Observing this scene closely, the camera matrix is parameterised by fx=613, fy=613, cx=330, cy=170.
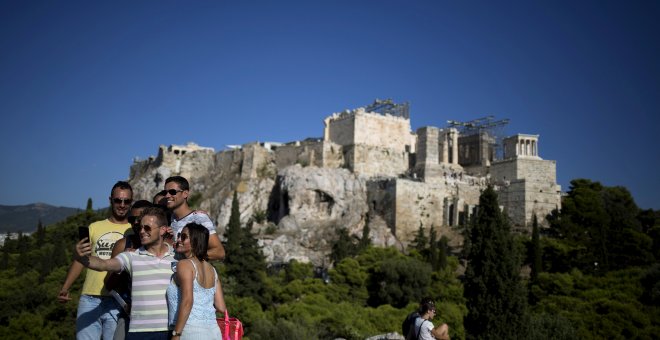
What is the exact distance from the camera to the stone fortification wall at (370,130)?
158 feet

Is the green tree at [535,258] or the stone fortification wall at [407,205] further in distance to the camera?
the stone fortification wall at [407,205]

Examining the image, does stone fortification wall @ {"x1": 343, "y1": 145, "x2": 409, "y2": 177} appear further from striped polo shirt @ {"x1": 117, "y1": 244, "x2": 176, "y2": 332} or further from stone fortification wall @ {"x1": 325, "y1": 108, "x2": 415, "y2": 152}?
striped polo shirt @ {"x1": 117, "y1": 244, "x2": 176, "y2": 332}

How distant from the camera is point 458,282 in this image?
106 ft

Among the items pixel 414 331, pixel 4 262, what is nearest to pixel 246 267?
pixel 4 262

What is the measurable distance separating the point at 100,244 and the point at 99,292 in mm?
442

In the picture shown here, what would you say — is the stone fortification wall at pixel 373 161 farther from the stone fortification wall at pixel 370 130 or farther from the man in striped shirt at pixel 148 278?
the man in striped shirt at pixel 148 278

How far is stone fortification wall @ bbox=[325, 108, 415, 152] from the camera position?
4806 centimetres

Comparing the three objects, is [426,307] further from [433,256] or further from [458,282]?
[433,256]

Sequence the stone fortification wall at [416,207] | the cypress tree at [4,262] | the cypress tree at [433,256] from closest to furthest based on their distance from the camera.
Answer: the cypress tree at [433,256], the cypress tree at [4,262], the stone fortification wall at [416,207]

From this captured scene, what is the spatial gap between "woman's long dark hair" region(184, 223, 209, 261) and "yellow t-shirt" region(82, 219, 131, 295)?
1287 mm

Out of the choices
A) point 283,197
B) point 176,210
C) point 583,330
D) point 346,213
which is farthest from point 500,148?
point 176,210

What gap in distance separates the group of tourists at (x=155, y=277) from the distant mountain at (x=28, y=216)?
63.5 meters

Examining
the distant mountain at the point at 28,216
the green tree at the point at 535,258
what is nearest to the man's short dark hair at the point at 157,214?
the green tree at the point at 535,258

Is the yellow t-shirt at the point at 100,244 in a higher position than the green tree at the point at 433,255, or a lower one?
higher
